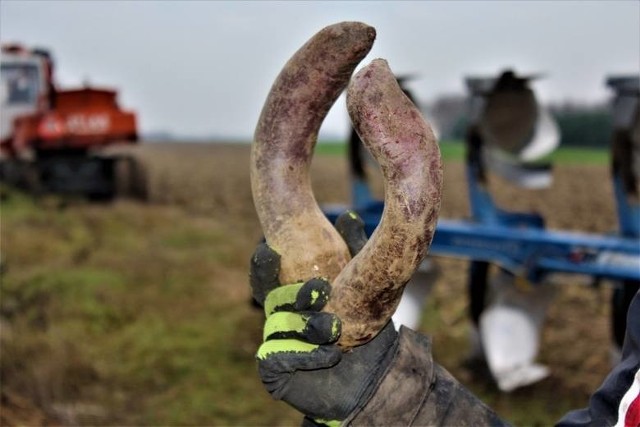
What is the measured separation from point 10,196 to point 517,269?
7.73 metres

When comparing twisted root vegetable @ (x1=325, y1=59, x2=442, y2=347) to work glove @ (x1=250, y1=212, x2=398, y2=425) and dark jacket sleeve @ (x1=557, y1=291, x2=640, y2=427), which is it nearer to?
work glove @ (x1=250, y1=212, x2=398, y2=425)

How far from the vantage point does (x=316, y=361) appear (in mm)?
1068

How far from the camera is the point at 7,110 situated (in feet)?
Answer: 37.0

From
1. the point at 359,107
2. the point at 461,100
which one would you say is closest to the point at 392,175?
the point at 359,107

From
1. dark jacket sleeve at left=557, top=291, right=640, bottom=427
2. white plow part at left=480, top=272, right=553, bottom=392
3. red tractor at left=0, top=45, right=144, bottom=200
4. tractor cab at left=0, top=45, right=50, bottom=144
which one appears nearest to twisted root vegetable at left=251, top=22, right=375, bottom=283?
dark jacket sleeve at left=557, top=291, right=640, bottom=427

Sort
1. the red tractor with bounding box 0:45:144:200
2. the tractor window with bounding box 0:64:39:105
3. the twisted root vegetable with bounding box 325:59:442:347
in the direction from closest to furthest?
the twisted root vegetable with bounding box 325:59:442:347 < the red tractor with bounding box 0:45:144:200 < the tractor window with bounding box 0:64:39:105

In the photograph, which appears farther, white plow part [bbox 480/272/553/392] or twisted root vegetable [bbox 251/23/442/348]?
white plow part [bbox 480/272/553/392]

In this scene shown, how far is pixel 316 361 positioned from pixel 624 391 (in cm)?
45

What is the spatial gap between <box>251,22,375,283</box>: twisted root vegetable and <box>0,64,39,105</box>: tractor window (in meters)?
10.8

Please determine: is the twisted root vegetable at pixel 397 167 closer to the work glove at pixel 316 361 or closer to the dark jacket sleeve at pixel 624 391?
the work glove at pixel 316 361

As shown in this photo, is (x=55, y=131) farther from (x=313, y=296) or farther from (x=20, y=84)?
(x=313, y=296)

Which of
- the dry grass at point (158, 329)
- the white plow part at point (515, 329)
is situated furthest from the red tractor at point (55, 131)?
the white plow part at point (515, 329)

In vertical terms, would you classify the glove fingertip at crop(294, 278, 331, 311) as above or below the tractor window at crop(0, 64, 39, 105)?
above

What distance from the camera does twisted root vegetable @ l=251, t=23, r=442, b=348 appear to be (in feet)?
3.19
